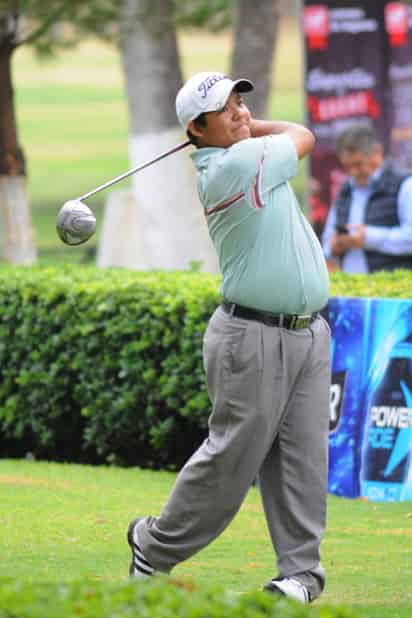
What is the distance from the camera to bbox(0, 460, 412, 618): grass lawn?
5.82 m

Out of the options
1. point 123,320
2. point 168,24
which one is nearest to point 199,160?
point 123,320

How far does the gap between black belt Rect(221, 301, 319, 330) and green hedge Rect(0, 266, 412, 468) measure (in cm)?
288

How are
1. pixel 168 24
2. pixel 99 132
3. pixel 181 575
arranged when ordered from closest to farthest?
pixel 181 575
pixel 168 24
pixel 99 132

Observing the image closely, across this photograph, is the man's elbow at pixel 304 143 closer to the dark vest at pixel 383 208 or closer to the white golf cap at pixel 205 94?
the white golf cap at pixel 205 94

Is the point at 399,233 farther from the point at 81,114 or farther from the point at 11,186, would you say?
the point at 81,114

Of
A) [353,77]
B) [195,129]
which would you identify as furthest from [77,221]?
[353,77]

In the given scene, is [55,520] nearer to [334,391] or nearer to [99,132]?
[334,391]

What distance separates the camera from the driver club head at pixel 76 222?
5.52 meters

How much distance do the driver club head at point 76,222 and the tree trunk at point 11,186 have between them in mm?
10455

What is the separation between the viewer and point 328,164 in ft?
52.3

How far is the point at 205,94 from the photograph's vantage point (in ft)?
17.4

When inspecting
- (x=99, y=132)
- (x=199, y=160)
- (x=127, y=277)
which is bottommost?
(x=99, y=132)

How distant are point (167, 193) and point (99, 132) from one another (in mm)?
32254

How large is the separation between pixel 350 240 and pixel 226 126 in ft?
13.8
